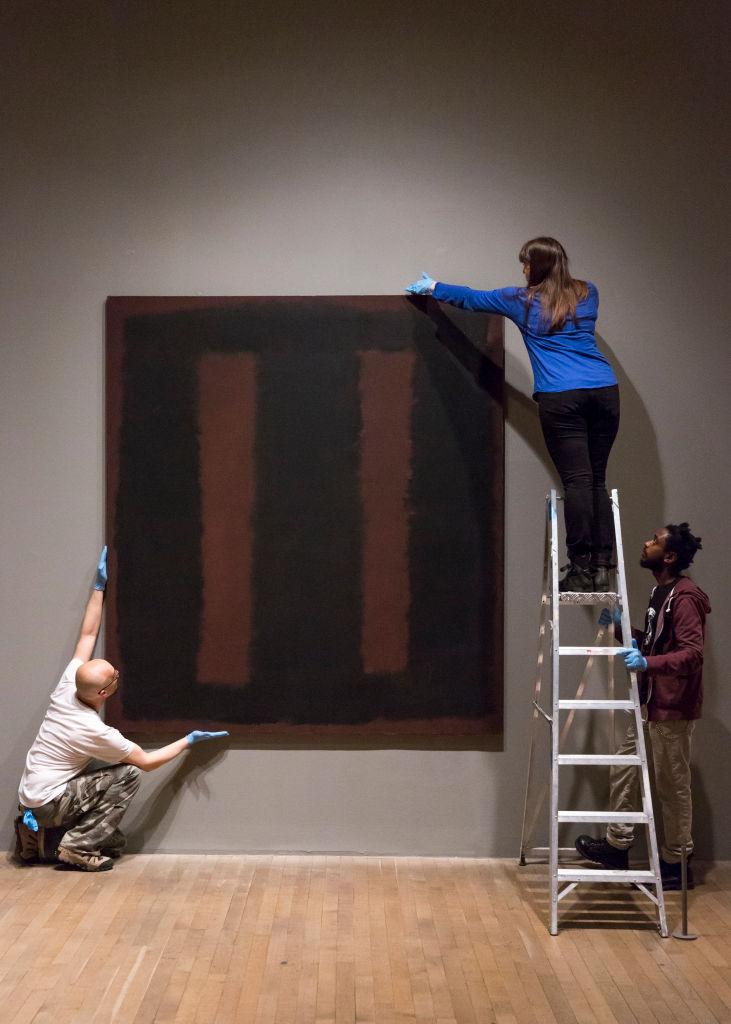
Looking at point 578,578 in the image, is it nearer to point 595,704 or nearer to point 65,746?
point 595,704

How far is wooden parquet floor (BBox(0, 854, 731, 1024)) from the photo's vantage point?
258 cm

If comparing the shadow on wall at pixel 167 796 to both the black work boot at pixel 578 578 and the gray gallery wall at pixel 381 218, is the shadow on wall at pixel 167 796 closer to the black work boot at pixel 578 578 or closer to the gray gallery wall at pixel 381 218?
the gray gallery wall at pixel 381 218

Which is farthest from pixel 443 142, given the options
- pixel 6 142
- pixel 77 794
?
pixel 77 794

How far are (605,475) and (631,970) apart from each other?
174cm

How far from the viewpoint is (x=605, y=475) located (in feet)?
12.1

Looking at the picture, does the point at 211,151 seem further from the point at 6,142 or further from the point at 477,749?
the point at 477,749

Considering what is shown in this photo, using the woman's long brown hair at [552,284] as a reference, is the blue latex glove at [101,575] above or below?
below

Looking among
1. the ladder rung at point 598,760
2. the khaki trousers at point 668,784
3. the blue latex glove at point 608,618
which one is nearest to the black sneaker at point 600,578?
the blue latex glove at point 608,618

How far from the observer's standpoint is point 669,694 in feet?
11.2

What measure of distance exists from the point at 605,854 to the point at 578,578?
42.4 inches

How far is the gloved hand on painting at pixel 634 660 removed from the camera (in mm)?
3258

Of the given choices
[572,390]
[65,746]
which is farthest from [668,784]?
[65,746]

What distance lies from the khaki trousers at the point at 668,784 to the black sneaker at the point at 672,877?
0.02 m

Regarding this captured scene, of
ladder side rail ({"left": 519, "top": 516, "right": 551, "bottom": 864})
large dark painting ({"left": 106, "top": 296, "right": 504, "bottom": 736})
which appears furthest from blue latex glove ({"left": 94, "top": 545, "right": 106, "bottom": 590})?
ladder side rail ({"left": 519, "top": 516, "right": 551, "bottom": 864})
